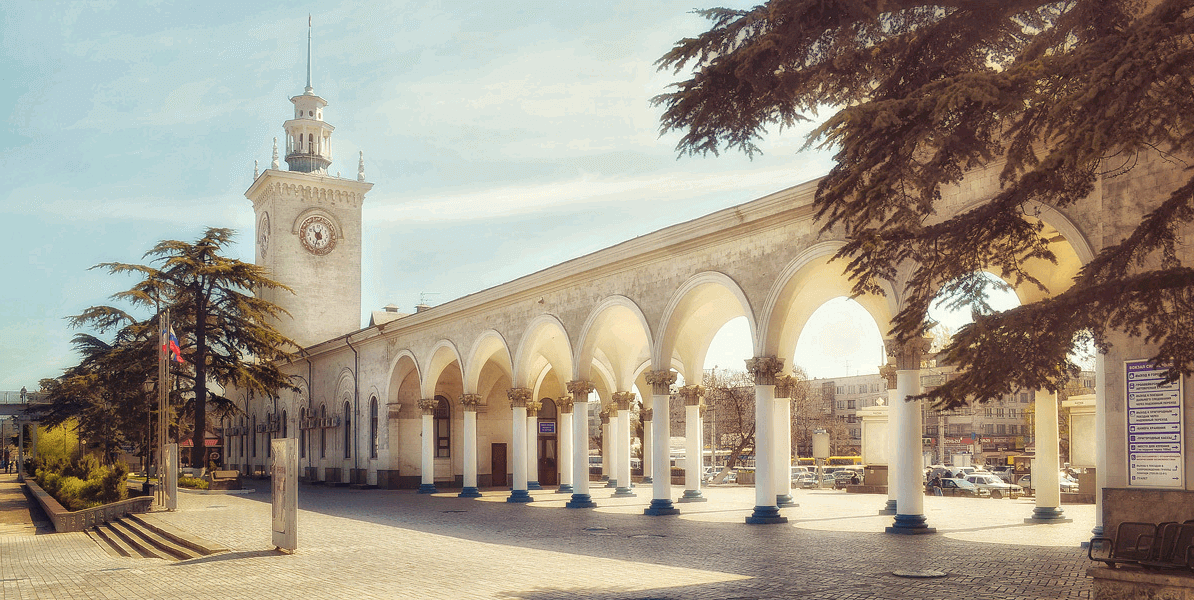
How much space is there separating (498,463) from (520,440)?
33.4 feet

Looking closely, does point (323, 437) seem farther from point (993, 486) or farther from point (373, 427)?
point (993, 486)

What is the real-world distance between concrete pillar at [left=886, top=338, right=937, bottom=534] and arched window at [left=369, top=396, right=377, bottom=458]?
2634 centimetres

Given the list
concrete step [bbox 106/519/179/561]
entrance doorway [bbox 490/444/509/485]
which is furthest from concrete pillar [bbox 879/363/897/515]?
entrance doorway [bbox 490/444/509/485]

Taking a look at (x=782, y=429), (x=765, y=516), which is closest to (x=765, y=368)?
(x=765, y=516)

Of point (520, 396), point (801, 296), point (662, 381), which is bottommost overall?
point (520, 396)

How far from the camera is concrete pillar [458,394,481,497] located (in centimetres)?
3028

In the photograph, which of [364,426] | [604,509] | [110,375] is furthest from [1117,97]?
[364,426]

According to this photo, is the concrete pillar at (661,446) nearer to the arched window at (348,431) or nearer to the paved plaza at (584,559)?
the paved plaza at (584,559)

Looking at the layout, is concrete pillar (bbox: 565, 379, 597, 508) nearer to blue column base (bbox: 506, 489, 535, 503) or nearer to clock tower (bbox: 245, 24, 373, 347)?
blue column base (bbox: 506, 489, 535, 503)

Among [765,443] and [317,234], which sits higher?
[317,234]

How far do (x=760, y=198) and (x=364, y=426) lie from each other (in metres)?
25.3

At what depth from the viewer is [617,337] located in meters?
27.8

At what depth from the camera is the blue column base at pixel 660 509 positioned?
20859 mm

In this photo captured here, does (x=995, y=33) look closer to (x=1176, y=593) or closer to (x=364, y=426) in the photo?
(x=1176, y=593)
